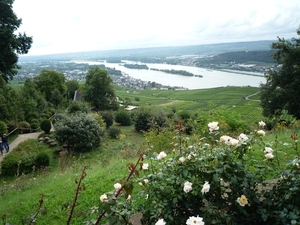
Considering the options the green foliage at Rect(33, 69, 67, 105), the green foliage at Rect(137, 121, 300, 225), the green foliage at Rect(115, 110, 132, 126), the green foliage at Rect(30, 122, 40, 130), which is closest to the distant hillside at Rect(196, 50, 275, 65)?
the green foliage at Rect(33, 69, 67, 105)

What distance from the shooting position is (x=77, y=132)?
14.7 meters

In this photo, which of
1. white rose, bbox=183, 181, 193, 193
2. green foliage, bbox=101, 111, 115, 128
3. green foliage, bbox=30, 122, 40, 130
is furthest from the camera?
green foliage, bbox=101, 111, 115, 128

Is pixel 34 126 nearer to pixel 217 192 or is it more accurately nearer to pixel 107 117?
pixel 107 117

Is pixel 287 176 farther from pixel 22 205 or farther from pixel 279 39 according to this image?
pixel 279 39

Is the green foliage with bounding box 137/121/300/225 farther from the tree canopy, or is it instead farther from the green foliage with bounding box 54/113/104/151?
the tree canopy

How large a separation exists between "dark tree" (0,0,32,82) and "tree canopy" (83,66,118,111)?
57.5ft

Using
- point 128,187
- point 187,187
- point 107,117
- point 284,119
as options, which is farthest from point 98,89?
point 128,187

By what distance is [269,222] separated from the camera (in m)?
2.34

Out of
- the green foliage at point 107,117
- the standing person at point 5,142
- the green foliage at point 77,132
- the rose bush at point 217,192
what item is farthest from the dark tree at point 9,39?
the rose bush at point 217,192

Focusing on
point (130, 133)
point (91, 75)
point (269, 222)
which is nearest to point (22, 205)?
point (269, 222)

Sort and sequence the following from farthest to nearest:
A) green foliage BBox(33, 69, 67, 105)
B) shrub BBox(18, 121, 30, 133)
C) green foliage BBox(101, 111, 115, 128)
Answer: green foliage BBox(33, 69, 67, 105)
green foliage BBox(101, 111, 115, 128)
shrub BBox(18, 121, 30, 133)

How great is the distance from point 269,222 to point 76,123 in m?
13.7

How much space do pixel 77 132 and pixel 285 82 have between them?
12841mm

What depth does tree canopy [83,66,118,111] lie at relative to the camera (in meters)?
31.4
